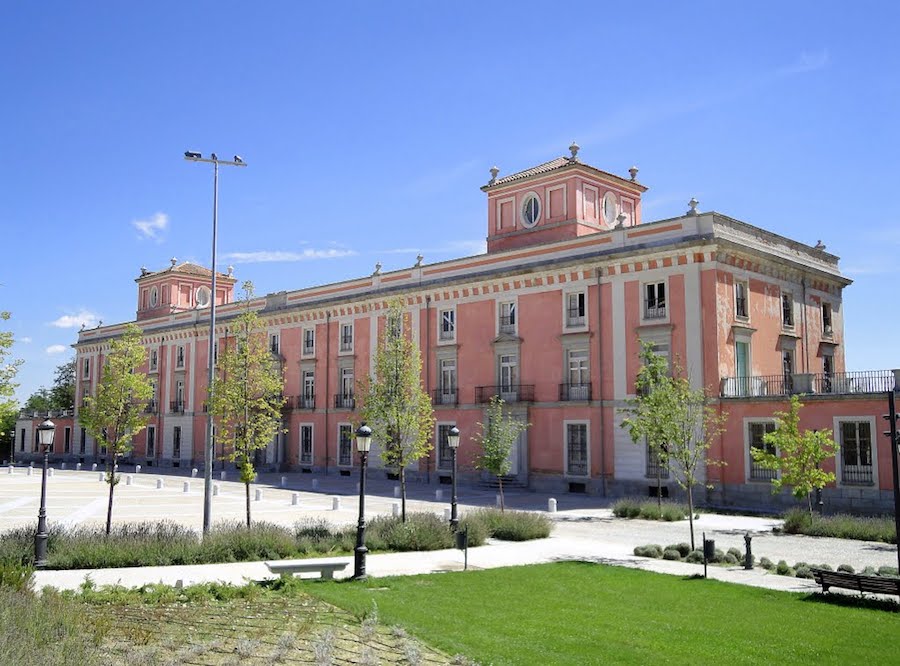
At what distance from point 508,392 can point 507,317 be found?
3.32 metres

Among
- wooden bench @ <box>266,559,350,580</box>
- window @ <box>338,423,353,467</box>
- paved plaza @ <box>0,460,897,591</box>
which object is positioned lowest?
paved plaza @ <box>0,460,897,591</box>

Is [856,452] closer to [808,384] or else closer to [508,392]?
[808,384]

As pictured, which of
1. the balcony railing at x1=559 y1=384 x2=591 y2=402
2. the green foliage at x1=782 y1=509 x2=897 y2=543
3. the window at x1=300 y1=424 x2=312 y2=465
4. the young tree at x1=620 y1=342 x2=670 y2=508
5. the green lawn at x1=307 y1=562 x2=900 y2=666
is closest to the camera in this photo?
the green lawn at x1=307 y1=562 x2=900 y2=666

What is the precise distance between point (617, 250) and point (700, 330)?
15.2 ft

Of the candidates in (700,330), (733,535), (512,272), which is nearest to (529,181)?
(512,272)

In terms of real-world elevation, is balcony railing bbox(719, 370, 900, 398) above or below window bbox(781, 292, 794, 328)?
below

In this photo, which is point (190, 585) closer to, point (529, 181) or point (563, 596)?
point (563, 596)

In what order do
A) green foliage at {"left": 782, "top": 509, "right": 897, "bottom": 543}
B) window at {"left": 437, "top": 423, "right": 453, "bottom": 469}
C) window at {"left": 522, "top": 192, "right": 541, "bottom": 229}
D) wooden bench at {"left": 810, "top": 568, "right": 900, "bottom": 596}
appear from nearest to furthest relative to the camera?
wooden bench at {"left": 810, "top": 568, "right": 900, "bottom": 596}, green foliage at {"left": 782, "top": 509, "right": 897, "bottom": 543}, window at {"left": 522, "top": 192, "right": 541, "bottom": 229}, window at {"left": 437, "top": 423, "right": 453, "bottom": 469}

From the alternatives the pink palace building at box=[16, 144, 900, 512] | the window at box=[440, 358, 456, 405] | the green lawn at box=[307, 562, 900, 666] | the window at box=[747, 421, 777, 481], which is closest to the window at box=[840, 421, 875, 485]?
the pink palace building at box=[16, 144, 900, 512]

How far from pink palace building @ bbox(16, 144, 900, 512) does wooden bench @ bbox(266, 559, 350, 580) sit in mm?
15443

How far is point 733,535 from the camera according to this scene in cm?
2131

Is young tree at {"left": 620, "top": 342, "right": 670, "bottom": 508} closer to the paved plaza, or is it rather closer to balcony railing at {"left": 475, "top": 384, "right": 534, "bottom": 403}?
the paved plaza

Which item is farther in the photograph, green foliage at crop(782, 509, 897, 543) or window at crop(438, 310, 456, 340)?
window at crop(438, 310, 456, 340)

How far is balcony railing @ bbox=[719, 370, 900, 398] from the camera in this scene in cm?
2556
